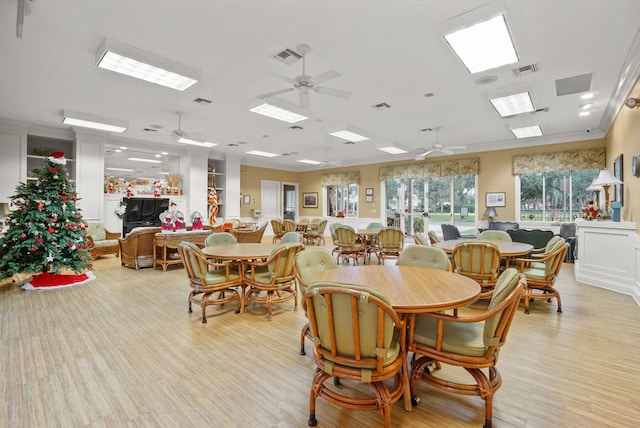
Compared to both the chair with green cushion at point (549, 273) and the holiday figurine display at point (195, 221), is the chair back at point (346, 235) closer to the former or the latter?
the holiday figurine display at point (195, 221)

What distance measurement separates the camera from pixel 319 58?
12.2 feet

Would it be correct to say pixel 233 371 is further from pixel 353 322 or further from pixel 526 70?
pixel 526 70

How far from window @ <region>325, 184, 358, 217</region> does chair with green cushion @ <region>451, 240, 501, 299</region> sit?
8273mm

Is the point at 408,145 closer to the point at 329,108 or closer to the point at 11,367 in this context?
the point at 329,108

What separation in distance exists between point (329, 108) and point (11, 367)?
5.22 m

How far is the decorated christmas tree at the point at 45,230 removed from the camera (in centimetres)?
461

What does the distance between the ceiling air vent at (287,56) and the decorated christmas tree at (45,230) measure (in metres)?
4.12

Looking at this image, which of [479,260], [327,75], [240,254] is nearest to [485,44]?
[327,75]

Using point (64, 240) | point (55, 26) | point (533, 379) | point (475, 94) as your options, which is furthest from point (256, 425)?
point (475, 94)

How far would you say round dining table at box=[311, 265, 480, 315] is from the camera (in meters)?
1.73

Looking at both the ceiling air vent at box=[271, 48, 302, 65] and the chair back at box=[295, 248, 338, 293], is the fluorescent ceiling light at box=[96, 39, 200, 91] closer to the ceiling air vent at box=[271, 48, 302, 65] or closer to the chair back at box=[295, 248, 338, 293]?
the ceiling air vent at box=[271, 48, 302, 65]

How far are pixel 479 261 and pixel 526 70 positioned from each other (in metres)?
2.57

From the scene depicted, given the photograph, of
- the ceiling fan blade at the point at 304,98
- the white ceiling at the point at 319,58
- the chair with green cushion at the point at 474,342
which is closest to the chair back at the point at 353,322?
the chair with green cushion at the point at 474,342

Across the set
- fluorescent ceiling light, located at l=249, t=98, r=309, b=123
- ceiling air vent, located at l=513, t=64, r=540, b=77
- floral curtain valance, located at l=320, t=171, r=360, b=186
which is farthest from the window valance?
fluorescent ceiling light, located at l=249, t=98, r=309, b=123
